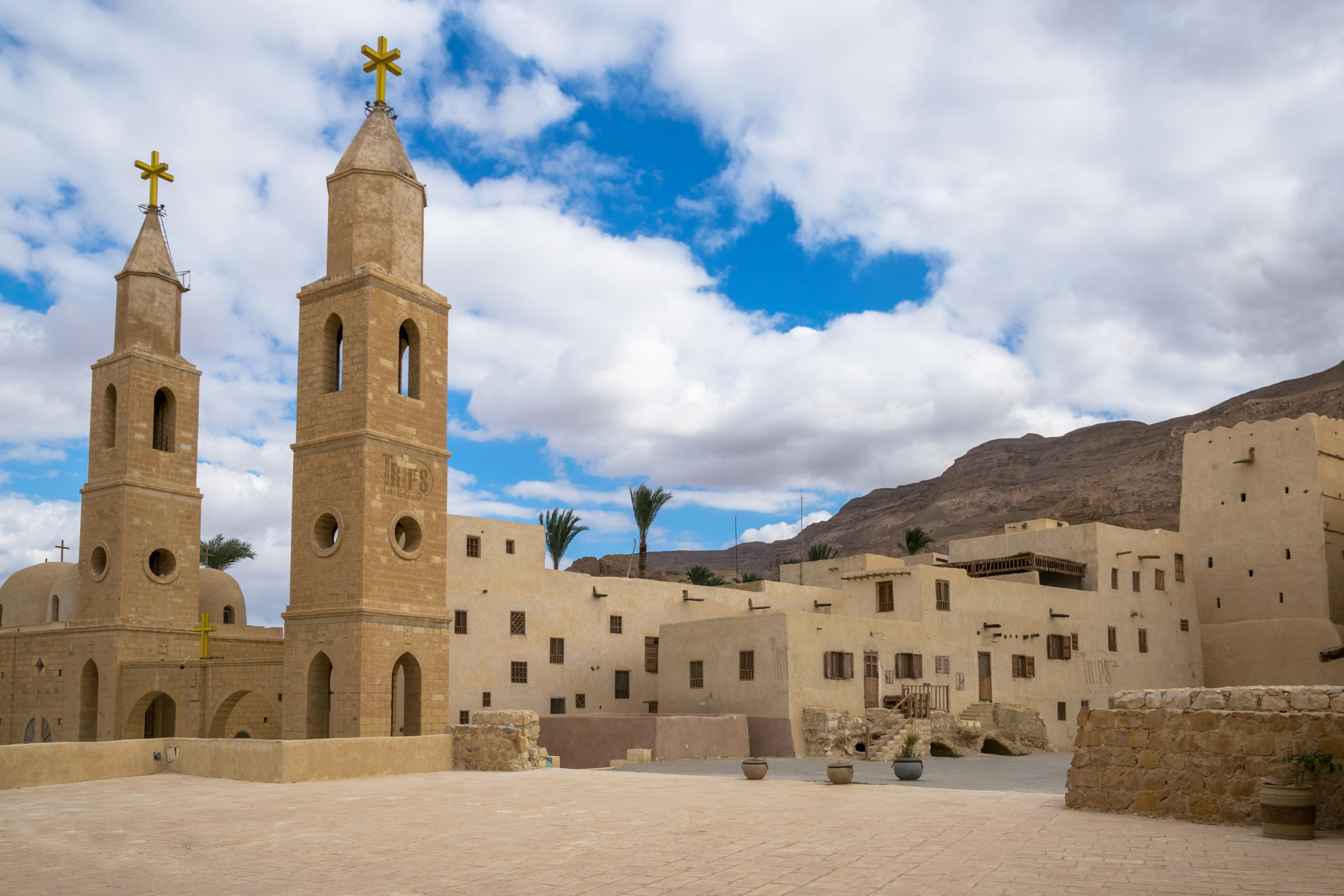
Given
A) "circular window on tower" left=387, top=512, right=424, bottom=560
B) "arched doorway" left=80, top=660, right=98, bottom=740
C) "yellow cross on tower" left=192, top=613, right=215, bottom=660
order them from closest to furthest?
"circular window on tower" left=387, top=512, right=424, bottom=560
"yellow cross on tower" left=192, top=613, right=215, bottom=660
"arched doorway" left=80, top=660, right=98, bottom=740

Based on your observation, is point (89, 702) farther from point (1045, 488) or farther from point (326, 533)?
point (1045, 488)

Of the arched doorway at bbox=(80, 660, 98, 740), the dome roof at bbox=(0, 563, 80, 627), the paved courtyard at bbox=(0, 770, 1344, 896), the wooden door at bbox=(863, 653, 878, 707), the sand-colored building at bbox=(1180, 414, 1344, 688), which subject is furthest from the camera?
the sand-colored building at bbox=(1180, 414, 1344, 688)

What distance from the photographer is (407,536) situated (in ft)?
79.8

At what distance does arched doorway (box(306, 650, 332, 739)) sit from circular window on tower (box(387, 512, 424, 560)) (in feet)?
8.91

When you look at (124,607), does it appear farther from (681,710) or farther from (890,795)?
(890,795)

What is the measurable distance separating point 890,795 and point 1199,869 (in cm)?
689

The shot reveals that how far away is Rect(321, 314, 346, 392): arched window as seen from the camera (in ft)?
80.8

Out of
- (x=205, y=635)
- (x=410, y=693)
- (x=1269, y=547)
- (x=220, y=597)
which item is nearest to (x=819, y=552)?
(x=1269, y=547)

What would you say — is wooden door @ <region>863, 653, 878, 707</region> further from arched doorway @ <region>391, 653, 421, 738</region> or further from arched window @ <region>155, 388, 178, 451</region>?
arched window @ <region>155, 388, 178, 451</region>

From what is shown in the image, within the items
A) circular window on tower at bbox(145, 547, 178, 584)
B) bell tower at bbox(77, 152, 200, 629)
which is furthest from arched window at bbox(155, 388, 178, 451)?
circular window on tower at bbox(145, 547, 178, 584)

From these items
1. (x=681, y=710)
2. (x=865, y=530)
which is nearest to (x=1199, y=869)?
→ (x=681, y=710)

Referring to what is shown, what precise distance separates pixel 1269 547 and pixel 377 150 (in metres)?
39.2

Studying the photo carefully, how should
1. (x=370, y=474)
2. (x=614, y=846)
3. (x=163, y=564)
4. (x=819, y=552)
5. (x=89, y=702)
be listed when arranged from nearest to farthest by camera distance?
(x=614, y=846), (x=370, y=474), (x=89, y=702), (x=163, y=564), (x=819, y=552)

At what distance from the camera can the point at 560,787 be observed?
1627 centimetres
